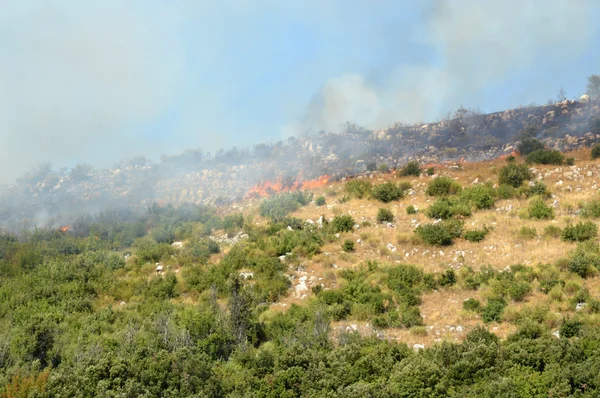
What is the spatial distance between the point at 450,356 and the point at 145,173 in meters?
34.9

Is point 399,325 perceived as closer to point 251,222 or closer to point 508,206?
point 508,206

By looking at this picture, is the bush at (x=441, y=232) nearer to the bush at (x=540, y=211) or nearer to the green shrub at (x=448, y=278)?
the green shrub at (x=448, y=278)

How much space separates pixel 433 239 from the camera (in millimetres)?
17312

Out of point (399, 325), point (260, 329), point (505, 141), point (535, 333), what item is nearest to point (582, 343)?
point (535, 333)

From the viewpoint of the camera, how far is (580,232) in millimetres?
15305

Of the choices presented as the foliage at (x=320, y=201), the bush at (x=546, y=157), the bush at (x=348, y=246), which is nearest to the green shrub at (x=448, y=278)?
the bush at (x=348, y=246)

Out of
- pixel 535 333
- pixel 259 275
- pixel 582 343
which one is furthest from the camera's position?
pixel 259 275

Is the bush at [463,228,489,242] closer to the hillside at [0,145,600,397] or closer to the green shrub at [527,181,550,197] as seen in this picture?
the hillside at [0,145,600,397]

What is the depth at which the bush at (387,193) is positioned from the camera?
23.4 m

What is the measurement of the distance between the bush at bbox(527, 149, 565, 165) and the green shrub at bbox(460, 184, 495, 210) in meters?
4.34

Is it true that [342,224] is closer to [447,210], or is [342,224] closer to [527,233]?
[447,210]

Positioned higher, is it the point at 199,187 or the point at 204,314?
the point at 199,187

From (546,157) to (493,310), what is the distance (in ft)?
46.6

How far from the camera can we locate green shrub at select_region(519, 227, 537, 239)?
16312mm
